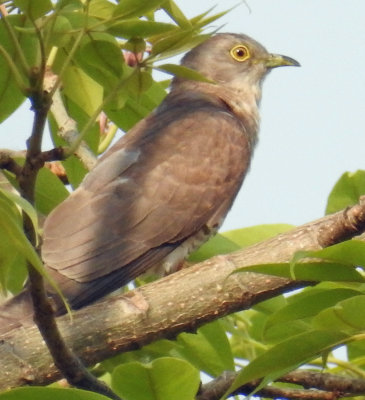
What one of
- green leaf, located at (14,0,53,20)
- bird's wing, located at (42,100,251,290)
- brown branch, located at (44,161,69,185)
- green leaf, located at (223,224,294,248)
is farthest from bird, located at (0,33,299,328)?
green leaf, located at (14,0,53,20)

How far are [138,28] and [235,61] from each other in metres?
4.72

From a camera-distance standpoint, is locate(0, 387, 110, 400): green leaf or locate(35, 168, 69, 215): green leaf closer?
locate(0, 387, 110, 400): green leaf

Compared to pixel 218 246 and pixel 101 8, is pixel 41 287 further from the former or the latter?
pixel 218 246

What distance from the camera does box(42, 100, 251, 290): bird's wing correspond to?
4750 millimetres

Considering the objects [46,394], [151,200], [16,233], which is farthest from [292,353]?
[151,200]

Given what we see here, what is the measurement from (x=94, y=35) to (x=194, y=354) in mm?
1176

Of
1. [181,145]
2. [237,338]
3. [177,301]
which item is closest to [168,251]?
[181,145]

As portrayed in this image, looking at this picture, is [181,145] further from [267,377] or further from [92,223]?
[267,377]

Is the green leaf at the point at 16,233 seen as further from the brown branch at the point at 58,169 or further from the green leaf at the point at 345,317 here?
the brown branch at the point at 58,169

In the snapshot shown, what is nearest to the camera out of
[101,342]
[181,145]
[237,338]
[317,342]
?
[317,342]

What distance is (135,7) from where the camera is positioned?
2.32m

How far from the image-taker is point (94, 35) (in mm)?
2707

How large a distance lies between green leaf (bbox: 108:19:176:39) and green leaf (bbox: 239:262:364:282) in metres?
0.73

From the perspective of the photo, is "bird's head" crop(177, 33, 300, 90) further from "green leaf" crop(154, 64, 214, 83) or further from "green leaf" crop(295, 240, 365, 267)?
"green leaf" crop(295, 240, 365, 267)
